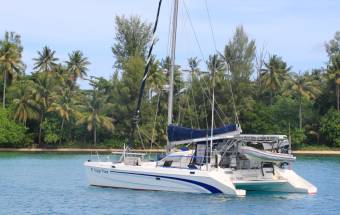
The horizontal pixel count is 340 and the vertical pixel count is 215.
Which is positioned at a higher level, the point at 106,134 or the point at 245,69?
the point at 245,69

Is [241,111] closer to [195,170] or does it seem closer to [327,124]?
[327,124]

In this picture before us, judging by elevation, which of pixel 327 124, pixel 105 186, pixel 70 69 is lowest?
pixel 105 186

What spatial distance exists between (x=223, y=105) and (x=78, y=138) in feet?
64.2

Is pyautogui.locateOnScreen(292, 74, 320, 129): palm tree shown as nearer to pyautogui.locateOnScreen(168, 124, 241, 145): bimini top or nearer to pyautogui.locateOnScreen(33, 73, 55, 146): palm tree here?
pyautogui.locateOnScreen(33, 73, 55, 146): palm tree

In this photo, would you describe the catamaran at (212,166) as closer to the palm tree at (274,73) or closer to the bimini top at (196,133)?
the bimini top at (196,133)

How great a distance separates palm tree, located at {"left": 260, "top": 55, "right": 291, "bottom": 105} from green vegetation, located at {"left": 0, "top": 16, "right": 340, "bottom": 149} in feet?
0.44

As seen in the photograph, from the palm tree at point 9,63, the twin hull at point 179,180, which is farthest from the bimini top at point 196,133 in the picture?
the palm tree at point 9,63

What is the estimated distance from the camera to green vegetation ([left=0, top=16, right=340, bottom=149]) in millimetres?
83688

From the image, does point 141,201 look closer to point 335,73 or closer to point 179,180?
point 179,180

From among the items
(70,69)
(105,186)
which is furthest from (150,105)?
(105,186)

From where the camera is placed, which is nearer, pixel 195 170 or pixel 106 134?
pixel 195 170

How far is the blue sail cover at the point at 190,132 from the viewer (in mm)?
30875

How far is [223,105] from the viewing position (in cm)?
8588

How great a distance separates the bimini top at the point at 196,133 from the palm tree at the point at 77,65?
60963 millimetres
